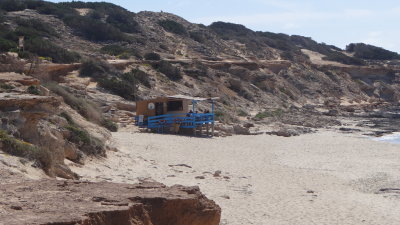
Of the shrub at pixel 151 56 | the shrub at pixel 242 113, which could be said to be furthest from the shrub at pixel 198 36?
the shrub at pixel 242 113

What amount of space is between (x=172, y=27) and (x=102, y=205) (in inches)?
2159

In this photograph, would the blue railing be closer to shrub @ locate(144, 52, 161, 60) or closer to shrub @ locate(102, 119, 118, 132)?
shrub @ locate(102, 119, 118, 132)

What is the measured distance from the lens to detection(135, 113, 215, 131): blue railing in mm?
23734

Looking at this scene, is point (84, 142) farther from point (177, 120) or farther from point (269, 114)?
point (269, 114)

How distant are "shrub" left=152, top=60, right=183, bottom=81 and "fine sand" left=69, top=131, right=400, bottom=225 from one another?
50.2 ft

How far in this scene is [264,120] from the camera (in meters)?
32.8

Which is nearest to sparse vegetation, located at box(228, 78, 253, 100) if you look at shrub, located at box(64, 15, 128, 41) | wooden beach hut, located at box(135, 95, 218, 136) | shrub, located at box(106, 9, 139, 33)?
shrub, located at box(64, 15, 128, 41)

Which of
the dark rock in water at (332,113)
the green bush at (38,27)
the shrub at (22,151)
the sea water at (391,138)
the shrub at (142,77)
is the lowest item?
the sea water at (391,138)

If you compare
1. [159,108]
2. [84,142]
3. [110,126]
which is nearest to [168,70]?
[159,108]

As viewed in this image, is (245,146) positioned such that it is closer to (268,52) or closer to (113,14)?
(113,14)

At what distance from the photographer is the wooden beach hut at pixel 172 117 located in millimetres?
23953

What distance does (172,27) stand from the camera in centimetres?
5825

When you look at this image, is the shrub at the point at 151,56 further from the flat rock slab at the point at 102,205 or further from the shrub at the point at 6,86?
the flat rock slab at the point at 102,205

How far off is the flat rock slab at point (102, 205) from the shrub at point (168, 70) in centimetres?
3190
